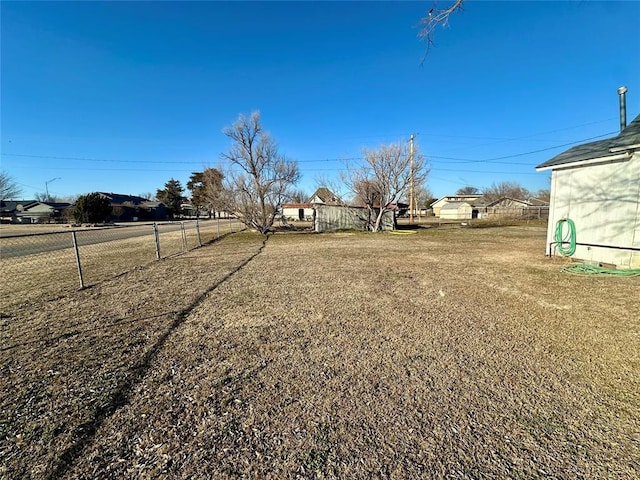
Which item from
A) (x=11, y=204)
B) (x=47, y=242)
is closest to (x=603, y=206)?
(x=47, y=242)

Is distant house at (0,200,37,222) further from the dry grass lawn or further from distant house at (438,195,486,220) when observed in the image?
distant house at (438,195,486,220)

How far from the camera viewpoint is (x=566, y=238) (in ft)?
25.8

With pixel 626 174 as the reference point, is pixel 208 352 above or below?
below

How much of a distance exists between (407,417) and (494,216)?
38.8 meters

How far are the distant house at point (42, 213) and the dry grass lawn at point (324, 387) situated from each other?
45.8 m

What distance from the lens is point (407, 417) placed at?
196 cm

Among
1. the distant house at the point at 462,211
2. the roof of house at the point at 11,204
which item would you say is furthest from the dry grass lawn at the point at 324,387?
the roof of house at the point at 11,204

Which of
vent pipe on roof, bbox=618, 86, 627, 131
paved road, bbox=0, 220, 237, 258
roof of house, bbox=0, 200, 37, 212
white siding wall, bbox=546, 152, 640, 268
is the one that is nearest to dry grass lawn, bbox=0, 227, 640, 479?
white siding wall, bbox=546, 152, 640, 268

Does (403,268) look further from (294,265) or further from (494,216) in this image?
(494,216)

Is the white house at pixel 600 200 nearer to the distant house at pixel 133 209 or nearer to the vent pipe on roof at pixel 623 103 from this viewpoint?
the vent pipe on roof at pixel 623 103

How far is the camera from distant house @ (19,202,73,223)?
38844 mm

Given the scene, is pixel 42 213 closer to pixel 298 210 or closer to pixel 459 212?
pixel 298 210

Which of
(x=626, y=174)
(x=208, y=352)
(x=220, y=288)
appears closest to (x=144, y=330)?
(x=208, y=352)

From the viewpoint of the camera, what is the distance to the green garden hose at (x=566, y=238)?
295 inches
